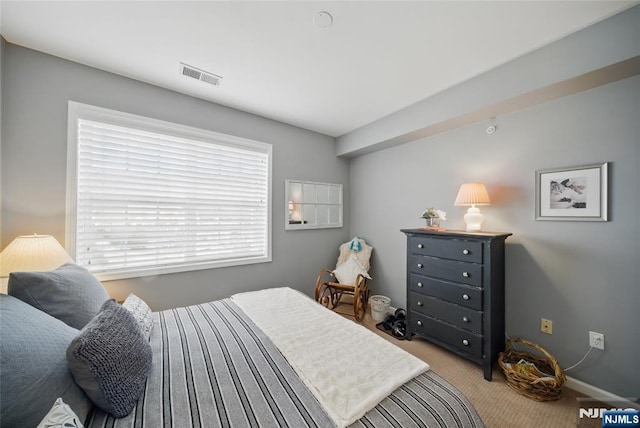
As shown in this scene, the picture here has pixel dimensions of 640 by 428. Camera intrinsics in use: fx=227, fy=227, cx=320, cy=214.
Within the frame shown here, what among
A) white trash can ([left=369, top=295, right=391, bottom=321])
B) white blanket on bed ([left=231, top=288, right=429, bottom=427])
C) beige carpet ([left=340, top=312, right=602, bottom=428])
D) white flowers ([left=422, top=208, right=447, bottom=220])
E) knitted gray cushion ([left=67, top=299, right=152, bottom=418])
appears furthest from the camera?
white trash can ([left=369, top=295, right=391, bottom=321])

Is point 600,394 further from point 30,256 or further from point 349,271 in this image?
point 30,256

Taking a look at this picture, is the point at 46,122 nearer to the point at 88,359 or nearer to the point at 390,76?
the point at 88,359

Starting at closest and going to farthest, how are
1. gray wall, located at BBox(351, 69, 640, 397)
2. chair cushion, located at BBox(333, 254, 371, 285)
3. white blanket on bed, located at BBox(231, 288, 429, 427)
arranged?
white blanket on bed, located at BBox(231, 288, 429, 427), gray wall, located at BBox(351, 69, 640, 397), chair cushion, located at BBox(333, 254, 371, 285)

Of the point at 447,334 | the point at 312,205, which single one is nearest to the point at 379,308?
the point at 447,334

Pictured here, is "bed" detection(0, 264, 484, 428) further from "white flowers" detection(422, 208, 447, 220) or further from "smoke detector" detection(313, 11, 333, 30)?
"smoke detector" detection(313, 11, 333, 30)

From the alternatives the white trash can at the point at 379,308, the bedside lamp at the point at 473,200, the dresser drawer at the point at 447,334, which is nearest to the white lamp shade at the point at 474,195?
the bedside lamp at the point at 473,200

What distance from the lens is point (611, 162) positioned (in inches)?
67.4

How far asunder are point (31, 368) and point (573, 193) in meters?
3.28

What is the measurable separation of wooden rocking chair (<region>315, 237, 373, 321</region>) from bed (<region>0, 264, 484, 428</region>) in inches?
60.9

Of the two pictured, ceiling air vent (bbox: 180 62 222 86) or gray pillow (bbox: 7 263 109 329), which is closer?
gray pillow (bbox: 7 263 109 329)

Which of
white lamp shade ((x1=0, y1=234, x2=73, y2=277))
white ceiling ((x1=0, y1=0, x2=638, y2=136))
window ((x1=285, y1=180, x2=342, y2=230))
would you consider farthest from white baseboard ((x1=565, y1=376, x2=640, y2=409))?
white lamp shade ((x1=0, y1=234, x2=73, y2=277))

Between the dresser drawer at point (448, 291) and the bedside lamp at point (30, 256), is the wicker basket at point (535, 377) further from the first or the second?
the bedside lamp at point (30, 256)

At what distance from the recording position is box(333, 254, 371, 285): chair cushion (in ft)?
10.5

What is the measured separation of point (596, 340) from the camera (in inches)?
69.3
